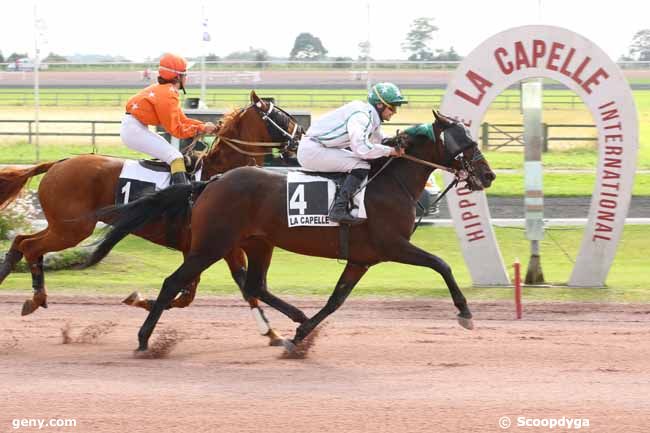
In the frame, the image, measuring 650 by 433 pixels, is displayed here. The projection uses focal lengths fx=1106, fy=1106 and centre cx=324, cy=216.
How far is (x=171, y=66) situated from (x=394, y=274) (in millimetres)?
4940

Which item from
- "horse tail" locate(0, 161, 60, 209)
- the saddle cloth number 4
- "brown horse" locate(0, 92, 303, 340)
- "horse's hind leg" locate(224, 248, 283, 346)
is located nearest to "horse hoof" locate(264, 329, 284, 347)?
"horse's hind leg" locate(224, 248, 283, 346)

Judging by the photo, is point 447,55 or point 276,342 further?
point 447,55

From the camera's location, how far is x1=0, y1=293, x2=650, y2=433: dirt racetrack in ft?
21.8

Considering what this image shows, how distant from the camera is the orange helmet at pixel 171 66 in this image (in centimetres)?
954

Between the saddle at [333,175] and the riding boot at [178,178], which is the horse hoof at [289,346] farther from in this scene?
the riding boot at [178,178]

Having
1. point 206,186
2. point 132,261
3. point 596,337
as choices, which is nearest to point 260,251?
point 206,186

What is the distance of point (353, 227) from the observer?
8.39 metres

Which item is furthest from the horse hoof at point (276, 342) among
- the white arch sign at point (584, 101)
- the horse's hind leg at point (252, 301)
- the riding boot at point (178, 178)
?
the white arch sign at point (584, 101)

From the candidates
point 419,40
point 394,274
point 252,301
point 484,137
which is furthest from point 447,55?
point 252,301

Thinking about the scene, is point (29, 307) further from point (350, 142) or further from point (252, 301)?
point (350, 142)

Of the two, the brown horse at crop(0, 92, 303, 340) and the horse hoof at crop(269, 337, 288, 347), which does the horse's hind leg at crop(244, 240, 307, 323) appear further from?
the horse hoof at crop(269, 337, 288, 347)

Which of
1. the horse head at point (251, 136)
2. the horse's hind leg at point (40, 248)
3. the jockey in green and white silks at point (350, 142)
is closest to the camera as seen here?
the jockey in green and white silks at point (350, 142)

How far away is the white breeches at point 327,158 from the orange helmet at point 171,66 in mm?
1638

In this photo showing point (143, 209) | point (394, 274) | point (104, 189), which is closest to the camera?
point (143, 209)
